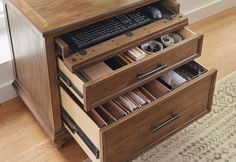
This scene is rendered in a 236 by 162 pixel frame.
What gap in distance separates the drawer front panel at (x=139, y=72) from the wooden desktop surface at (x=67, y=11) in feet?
0.60

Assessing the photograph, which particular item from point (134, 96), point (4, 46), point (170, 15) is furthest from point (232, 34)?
point (4, 46)

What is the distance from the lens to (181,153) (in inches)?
54.2

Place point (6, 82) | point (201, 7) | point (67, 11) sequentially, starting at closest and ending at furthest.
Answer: point (67, 11) < point (6, 82) < point (201, 7)

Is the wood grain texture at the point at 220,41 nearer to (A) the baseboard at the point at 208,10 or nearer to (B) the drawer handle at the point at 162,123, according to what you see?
(A) the baseboard at the point at 208,10

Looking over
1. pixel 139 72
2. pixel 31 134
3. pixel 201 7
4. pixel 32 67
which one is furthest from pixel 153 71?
pixel 201 7

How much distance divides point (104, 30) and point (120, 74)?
0.58 ft

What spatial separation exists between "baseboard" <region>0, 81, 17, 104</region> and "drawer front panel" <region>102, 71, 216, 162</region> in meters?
0.62

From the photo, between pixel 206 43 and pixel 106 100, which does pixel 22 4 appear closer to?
pixel 106 100

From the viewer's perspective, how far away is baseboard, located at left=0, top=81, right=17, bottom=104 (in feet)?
5.12

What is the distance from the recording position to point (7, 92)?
1579 millimetres

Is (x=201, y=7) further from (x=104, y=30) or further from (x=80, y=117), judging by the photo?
(x=80, y=117)

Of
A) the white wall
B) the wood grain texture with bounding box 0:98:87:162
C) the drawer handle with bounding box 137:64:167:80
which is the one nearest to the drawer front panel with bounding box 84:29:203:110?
the drawer handle with bounding box 137:64:167:80

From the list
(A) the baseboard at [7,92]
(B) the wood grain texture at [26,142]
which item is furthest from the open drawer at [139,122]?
(A) the baseboard at [7,92]

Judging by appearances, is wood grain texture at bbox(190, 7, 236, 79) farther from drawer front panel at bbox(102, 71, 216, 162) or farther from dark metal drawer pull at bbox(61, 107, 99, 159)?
dark metal drawer pull at bbox(61, 107, 99, 159)
